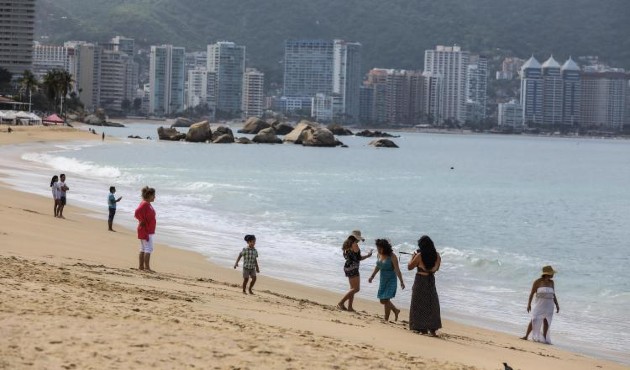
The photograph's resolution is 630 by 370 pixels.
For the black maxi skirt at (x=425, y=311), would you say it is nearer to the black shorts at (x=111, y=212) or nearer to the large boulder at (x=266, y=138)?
the black shorts at (x=111, y=212)

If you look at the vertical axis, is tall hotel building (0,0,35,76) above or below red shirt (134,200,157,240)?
above

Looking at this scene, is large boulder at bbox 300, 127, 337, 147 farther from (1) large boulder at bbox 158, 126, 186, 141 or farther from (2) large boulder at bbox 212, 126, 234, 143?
(1) large boulder at bbox 158, 126, 186, 141

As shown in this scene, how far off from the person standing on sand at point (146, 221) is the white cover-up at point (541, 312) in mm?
5570

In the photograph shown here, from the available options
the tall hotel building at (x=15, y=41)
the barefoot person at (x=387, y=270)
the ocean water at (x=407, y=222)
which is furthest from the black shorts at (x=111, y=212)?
the tall hotel building at (x=15, y=41)

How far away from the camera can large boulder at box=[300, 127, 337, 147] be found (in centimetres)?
12494

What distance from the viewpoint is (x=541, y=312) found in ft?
44.3

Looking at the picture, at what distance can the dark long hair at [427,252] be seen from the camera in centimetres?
1149

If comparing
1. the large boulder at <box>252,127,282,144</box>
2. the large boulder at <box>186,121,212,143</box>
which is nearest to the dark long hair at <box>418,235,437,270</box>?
the large boulder at <box>186,121,212,143</box>

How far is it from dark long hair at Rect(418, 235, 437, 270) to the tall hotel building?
7611 inches

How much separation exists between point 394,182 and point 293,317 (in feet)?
170

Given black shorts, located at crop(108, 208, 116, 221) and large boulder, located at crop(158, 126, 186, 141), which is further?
large boulder, located at crop(158, 126, 186, 141)

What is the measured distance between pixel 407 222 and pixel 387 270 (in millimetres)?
22564

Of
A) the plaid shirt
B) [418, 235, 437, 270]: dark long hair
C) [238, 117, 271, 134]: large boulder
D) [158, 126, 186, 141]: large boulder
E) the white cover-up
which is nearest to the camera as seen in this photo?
[418, 235, 437, 270]: dark long hair

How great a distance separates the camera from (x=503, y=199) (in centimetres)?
5375
